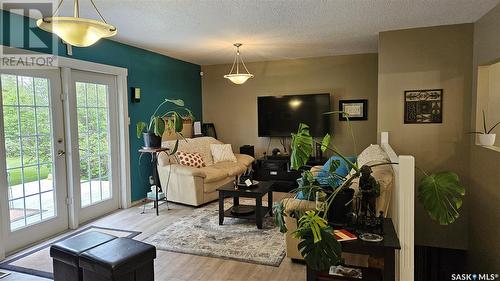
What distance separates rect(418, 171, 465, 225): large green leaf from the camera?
189cm

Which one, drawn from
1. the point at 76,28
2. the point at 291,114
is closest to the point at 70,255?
the point at 76,28

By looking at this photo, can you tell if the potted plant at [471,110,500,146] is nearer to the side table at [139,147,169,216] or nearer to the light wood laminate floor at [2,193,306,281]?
the light wood laminate floor at [2,193,306,281]

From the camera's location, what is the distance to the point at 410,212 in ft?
6.20

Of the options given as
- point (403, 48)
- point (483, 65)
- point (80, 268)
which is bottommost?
point (80, 268)

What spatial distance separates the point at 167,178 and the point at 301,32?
280 cm

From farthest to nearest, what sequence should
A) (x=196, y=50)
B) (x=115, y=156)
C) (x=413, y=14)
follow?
(x=196, y=50) < (x=115, y=156) < (x=413, y=14)

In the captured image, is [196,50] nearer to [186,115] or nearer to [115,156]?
[186,115]

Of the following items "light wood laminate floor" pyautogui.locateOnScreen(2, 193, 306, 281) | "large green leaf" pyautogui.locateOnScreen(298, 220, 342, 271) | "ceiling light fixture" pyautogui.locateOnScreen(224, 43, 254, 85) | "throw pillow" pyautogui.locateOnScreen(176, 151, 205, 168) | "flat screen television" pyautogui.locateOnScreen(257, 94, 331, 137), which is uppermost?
"ceiling light fixture" pyautogui.locateOnScreen(224, 43, 254, 85)

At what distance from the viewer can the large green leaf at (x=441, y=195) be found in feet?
6.19

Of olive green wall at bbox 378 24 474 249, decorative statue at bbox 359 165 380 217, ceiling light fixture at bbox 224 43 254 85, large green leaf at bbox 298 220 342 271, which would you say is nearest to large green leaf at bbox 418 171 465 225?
decorative statue at bbox 359 165 380 217

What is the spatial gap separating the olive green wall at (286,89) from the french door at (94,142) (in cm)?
255

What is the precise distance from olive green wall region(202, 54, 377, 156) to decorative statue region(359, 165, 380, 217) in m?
3.80

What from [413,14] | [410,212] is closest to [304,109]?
[413,14]

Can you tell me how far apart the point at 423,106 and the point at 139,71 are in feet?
13.1
